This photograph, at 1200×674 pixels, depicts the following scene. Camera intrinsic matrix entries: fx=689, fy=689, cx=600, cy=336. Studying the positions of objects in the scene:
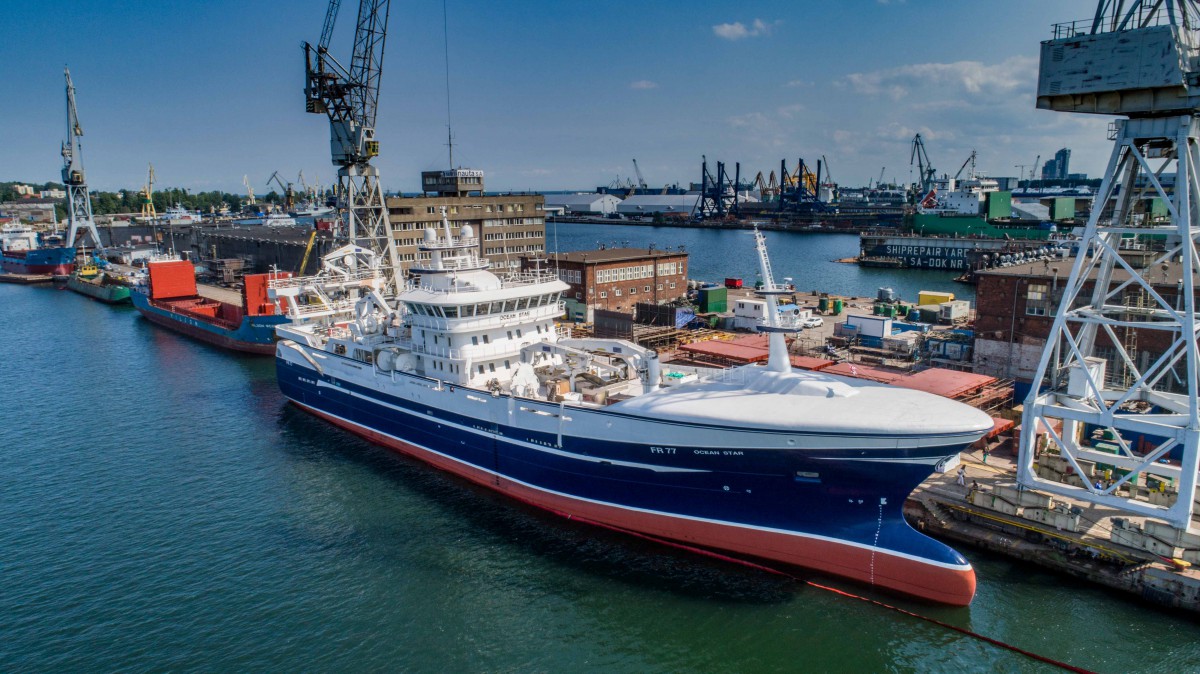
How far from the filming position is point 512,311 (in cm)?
2675

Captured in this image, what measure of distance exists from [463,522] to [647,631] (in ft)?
27.3

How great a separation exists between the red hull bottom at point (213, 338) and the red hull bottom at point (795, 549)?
3398 centimetres

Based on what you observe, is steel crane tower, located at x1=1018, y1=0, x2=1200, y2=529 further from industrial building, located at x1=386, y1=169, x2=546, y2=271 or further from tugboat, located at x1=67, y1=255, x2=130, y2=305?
tugboat, located at x1=67, y1=255, x2=130, y2=305

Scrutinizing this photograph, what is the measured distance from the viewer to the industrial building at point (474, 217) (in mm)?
63781

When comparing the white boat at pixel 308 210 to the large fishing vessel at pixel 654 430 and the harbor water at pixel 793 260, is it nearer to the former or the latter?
the harbor water at pixel 793 260

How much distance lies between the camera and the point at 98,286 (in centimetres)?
7738

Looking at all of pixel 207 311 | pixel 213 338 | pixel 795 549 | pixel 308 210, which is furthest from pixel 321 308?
pixel 308 210

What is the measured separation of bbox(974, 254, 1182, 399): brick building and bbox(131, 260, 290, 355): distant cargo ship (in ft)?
141

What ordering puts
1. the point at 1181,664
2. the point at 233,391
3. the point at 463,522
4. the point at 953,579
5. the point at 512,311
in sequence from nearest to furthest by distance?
the point at 1181,664
the point at 953,579
the point at 463,522
the point at 512,311
the point at 233,391

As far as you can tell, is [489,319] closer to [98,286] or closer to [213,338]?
[213,338]

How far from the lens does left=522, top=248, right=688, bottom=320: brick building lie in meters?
50.9

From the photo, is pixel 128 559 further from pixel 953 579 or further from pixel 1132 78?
pixel 1132 78

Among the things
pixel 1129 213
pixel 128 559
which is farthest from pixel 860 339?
pixel 128 559

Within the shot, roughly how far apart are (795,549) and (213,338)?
49.3 m
